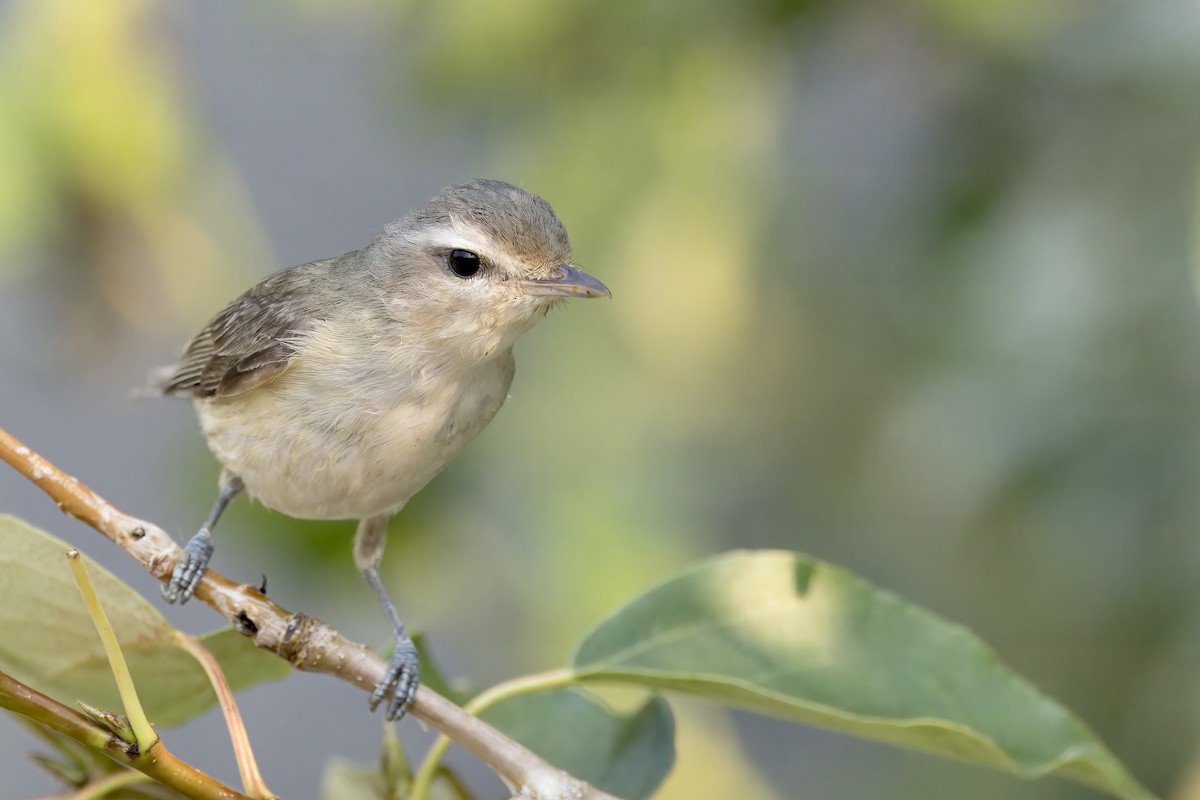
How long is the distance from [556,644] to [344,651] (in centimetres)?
147

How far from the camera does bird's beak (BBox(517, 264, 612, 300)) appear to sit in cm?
217

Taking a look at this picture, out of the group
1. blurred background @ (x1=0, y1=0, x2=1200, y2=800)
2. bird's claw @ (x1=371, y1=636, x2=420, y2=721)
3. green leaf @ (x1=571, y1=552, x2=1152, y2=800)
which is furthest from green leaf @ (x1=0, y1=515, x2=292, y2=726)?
blurred background @ (x1=0, y1=0, x2=1200, y2=800)

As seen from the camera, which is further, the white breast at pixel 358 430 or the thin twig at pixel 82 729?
the white breast at pixel 358 430

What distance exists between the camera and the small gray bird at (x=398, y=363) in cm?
222

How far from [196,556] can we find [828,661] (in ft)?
4.01

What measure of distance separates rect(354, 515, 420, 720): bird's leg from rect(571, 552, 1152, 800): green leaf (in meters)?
0.29

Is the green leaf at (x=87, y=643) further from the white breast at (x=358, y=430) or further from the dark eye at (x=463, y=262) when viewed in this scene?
the dark eye at (x=463, y=262)

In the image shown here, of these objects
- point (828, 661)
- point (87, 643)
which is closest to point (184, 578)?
point (87, 643)

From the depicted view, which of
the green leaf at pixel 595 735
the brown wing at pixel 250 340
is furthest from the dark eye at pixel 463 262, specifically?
the green leaf at pixel 595 735

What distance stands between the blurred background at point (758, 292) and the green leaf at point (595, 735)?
990mm

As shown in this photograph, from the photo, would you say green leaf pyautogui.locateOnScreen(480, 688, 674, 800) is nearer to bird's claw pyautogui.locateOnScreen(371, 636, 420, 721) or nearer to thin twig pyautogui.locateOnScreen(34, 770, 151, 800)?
bird's claw pyautogui.locateOnScreen(371, 636, 420, 721)

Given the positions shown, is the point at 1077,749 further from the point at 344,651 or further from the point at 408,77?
the point at 408,77

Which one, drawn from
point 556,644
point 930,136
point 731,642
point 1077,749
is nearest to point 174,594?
point 731,642

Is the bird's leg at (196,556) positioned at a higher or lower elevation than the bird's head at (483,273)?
lower
